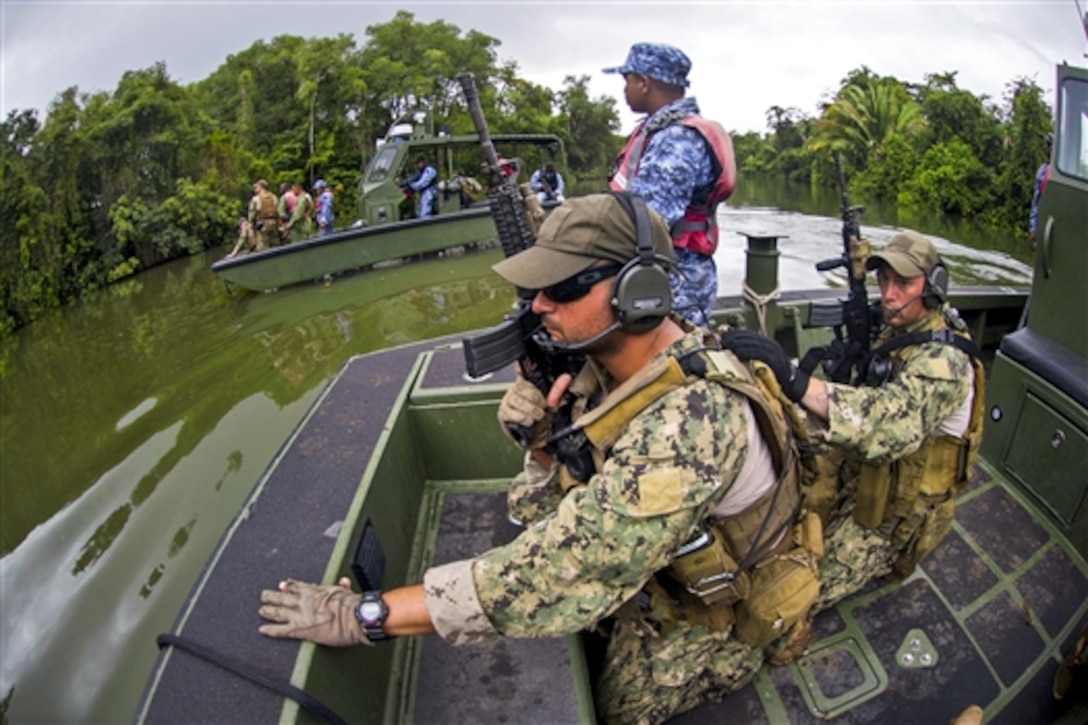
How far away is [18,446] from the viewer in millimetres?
6285

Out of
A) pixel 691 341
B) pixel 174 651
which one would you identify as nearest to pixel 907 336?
pixel 691 341

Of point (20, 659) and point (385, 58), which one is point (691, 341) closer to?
point (20, 659)

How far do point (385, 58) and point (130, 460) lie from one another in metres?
28.8

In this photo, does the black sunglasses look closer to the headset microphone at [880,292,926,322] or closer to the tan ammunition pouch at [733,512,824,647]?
the tan ammunition pouch at [733,512,824,647]

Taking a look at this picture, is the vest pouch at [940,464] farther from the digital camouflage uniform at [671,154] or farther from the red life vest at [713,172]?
the red life vest at [713,172]

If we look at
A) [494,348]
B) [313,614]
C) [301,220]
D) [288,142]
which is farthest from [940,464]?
[288,142]

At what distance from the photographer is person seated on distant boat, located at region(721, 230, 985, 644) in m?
2.52

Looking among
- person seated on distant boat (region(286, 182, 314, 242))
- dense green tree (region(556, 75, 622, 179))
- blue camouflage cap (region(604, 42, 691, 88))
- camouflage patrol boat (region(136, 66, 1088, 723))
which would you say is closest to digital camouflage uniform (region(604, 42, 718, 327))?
blue camouflage cap (region(604, 42, 691, 88))

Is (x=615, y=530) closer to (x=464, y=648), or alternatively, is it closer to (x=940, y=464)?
(x=464, y=648)

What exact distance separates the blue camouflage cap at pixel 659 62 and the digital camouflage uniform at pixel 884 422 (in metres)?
1.52

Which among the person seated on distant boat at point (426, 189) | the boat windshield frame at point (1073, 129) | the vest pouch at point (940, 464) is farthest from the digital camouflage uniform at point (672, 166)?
the person seated on distant boat at point (426, 189)

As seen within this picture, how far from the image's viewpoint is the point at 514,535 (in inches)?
116

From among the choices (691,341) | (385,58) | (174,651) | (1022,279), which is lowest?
(1022,279)

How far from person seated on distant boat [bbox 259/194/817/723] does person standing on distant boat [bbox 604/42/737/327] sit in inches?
48.0
